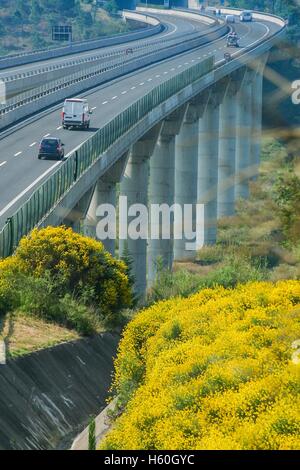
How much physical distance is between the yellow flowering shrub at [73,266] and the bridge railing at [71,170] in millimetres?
862

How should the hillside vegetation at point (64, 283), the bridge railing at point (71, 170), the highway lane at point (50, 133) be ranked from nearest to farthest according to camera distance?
the hillside vegetation at point (64, 283), the bridge railing at point (71, 170), the highway lane at point (50, 133)

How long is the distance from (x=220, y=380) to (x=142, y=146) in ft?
227

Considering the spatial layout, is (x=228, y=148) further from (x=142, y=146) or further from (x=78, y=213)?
(x=78, y=213)

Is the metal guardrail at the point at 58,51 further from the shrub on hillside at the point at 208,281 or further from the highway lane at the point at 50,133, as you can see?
the shrub on hillside at the point at 208,281

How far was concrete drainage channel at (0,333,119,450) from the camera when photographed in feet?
74.9

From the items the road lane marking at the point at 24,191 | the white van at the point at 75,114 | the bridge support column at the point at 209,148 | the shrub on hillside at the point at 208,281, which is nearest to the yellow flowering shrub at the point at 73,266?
the shrub on hillside at the point at 208,281

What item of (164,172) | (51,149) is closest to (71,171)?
(51,149)

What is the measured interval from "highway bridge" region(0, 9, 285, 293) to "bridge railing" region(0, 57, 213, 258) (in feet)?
0.17

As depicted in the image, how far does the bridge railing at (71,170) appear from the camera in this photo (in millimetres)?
39112

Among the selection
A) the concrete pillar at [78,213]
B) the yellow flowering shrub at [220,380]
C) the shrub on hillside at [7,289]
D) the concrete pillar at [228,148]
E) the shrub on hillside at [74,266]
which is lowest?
the concrete pillar at [228,148]

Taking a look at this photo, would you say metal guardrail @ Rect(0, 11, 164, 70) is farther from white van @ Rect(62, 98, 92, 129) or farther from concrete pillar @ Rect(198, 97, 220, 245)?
white van @ Rect(62, 98, 92, 129)

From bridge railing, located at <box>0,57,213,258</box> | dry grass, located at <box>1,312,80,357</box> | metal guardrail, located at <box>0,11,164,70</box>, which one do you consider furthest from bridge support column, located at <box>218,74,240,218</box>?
dry grass, located at <box>1,312,80,357</box>
